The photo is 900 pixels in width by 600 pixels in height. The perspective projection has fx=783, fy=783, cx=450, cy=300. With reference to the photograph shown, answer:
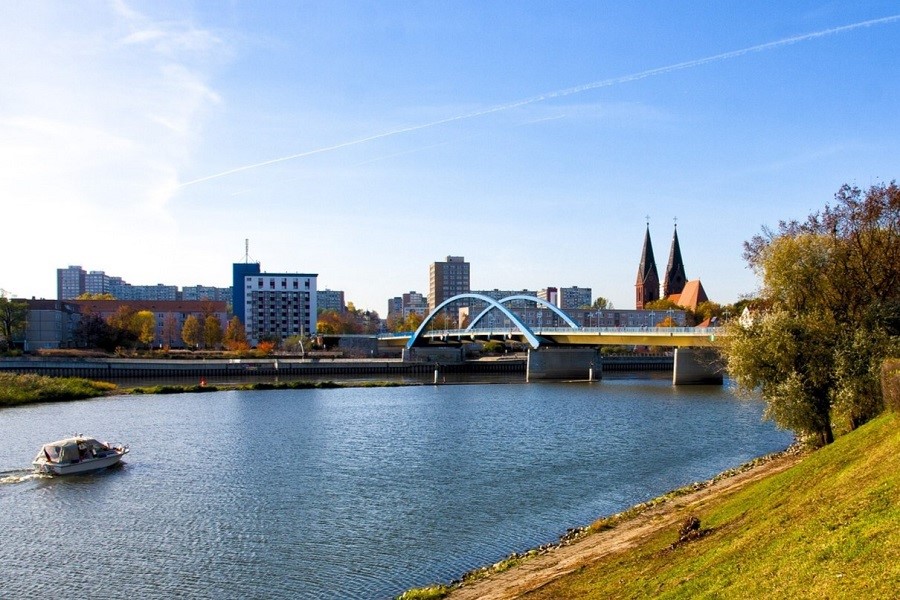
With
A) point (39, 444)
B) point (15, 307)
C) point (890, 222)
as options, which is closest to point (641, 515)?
point (890, 222)

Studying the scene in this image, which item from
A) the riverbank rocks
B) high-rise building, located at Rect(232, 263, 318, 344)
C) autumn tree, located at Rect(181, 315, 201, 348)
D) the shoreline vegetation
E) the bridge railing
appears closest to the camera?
the riverbank rocks

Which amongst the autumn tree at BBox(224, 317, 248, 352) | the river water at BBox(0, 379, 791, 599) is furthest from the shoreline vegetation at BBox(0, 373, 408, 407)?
the autumn tree at BBox(224, 317, 248, 352)

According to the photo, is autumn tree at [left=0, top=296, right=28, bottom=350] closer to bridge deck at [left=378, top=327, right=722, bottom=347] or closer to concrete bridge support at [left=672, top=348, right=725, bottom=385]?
bridge deck at [left=378, top=327, right=722, bottom=347]

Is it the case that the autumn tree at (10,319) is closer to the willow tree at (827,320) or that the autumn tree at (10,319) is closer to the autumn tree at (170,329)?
the autumn tree at (170,329)

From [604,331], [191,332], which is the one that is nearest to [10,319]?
[191,332]

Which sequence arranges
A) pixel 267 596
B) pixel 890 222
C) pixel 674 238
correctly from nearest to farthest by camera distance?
pixel 267 596
pixel 890 222
pixel 674 238

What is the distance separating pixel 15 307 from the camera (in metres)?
102

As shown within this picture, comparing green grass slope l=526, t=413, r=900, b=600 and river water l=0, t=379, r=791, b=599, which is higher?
green grass slope l=526, t=413, r=900, b=600

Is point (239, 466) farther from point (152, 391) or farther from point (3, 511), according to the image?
point (152, 391)

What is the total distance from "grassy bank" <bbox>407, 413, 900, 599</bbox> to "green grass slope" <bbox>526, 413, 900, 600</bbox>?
0.07ft

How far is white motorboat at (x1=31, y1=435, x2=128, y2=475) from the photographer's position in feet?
99.6

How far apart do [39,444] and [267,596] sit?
82.9ft

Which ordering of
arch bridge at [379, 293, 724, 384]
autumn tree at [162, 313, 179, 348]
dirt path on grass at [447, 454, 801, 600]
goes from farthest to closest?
autumn tree at [162, 313, 179, 348]
arch bridge at [379, 293, 724, 384]
dirt path on grass at [447, 454, 801, 600]

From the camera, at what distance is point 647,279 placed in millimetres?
159625
